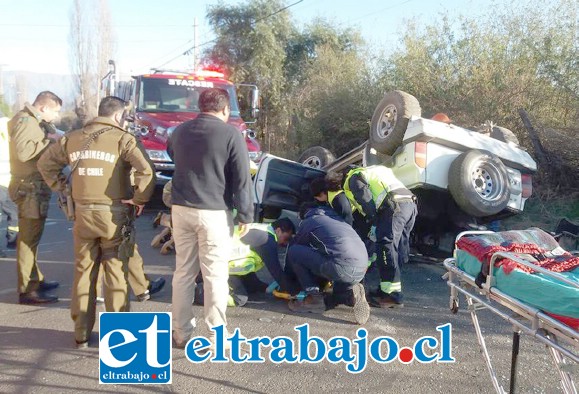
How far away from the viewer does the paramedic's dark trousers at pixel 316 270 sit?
184 inches

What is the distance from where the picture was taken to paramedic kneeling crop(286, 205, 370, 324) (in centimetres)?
467

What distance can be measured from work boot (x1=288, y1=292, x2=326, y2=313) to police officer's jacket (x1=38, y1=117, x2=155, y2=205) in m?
1.75

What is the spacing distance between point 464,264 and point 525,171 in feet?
13.4

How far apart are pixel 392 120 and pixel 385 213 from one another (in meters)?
2.06

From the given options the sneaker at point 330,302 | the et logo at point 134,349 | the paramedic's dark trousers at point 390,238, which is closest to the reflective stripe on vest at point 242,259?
the sneaker at point 330,302

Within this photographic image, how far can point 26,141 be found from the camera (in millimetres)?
4773

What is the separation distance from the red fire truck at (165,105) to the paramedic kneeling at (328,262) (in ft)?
15.3

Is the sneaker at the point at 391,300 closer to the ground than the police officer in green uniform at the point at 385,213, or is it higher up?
closer to the ground

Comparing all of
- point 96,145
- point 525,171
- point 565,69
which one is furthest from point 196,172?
point 565,69

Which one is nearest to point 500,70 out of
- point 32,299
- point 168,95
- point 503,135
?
point 503,135

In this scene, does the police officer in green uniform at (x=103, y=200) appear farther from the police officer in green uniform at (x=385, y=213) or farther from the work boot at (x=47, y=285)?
the police officer in green uniform at (x=385, y=213)

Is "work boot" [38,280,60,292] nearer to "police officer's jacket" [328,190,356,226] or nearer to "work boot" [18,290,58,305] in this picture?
"work boot" [18,290,58,305]

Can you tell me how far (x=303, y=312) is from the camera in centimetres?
495

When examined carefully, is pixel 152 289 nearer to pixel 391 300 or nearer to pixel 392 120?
pixel 391 300
